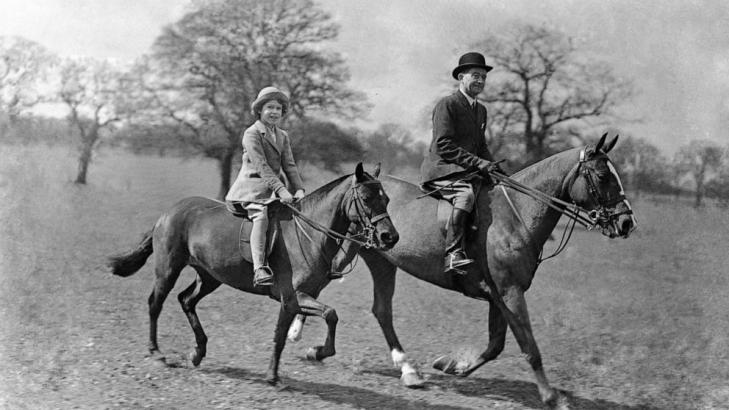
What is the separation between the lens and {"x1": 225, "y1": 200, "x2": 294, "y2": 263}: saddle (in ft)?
16.5

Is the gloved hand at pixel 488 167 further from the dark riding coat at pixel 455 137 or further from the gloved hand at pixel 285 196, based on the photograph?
the gloved hand at pixel 285 196

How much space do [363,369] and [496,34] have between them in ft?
16.3

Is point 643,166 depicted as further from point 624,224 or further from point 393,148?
point 624,224

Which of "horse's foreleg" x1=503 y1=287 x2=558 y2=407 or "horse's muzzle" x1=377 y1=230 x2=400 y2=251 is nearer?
"horse's muzzle" x1=377 y1=230 x2=400 y2=251

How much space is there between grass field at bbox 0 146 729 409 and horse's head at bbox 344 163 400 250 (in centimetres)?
132

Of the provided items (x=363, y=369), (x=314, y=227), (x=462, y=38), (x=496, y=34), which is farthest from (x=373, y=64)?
(x=363, y=369)

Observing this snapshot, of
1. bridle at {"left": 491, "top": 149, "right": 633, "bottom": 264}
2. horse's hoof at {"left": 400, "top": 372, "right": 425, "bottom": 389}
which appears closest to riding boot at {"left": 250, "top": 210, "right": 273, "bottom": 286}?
horse's hoof at {"left": 400, "top": 372, "right": 425, "bottom": 389}

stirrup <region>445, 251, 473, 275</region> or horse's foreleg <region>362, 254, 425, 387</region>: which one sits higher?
stirrup <region>445, 251, 473, 275</region>

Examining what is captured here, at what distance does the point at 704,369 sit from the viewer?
6.45 m

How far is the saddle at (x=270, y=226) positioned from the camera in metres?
5.03

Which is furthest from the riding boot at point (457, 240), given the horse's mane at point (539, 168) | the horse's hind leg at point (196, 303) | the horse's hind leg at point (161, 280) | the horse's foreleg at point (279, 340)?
the horse's hind leg at point (161, 280)

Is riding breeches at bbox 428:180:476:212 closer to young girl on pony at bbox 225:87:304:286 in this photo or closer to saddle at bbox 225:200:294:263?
young girl on pony at bbox 225:87:304:286

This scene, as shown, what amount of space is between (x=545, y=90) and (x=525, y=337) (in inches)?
230

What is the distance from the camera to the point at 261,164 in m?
4.96
